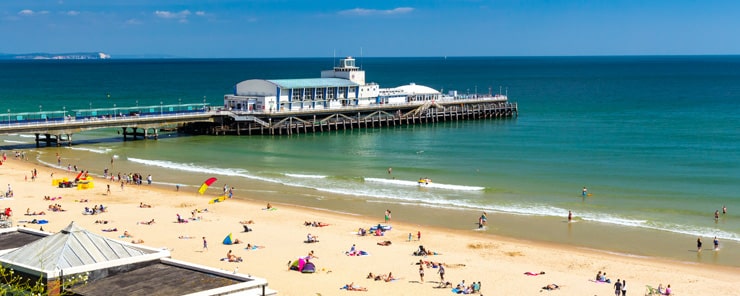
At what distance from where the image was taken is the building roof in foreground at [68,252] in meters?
20.3

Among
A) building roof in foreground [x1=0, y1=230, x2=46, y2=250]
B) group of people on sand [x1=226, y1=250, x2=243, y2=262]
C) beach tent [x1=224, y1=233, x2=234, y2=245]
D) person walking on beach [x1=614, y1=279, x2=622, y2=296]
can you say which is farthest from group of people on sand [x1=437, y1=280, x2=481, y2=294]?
building roof in foreground [x1=0, y1=230, x2=46, y2=250]

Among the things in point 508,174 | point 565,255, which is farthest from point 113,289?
point 508,174

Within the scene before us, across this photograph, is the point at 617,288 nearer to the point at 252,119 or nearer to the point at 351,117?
the point at 252,119

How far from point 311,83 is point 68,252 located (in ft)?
220

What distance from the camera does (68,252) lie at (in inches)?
808

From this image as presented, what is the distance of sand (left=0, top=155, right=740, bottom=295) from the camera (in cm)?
3038

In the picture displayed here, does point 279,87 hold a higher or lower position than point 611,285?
higher

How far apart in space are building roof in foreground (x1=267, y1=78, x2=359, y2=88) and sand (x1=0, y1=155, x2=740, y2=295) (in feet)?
125

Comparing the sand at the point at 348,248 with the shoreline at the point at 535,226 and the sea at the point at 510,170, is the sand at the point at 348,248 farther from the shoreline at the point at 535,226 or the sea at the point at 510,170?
the sea at the point at 510,170

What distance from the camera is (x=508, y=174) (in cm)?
5634

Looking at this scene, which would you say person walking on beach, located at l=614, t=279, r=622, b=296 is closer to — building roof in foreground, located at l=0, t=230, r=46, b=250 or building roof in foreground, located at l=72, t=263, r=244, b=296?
building roof in foreground, located at l=72, t=263, r=244, b=296

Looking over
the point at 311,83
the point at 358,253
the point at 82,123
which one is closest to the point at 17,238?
the point at 358,253

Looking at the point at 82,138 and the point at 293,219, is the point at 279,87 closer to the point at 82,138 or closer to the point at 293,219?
the point at 82,138

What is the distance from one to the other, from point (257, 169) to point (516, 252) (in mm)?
28320
